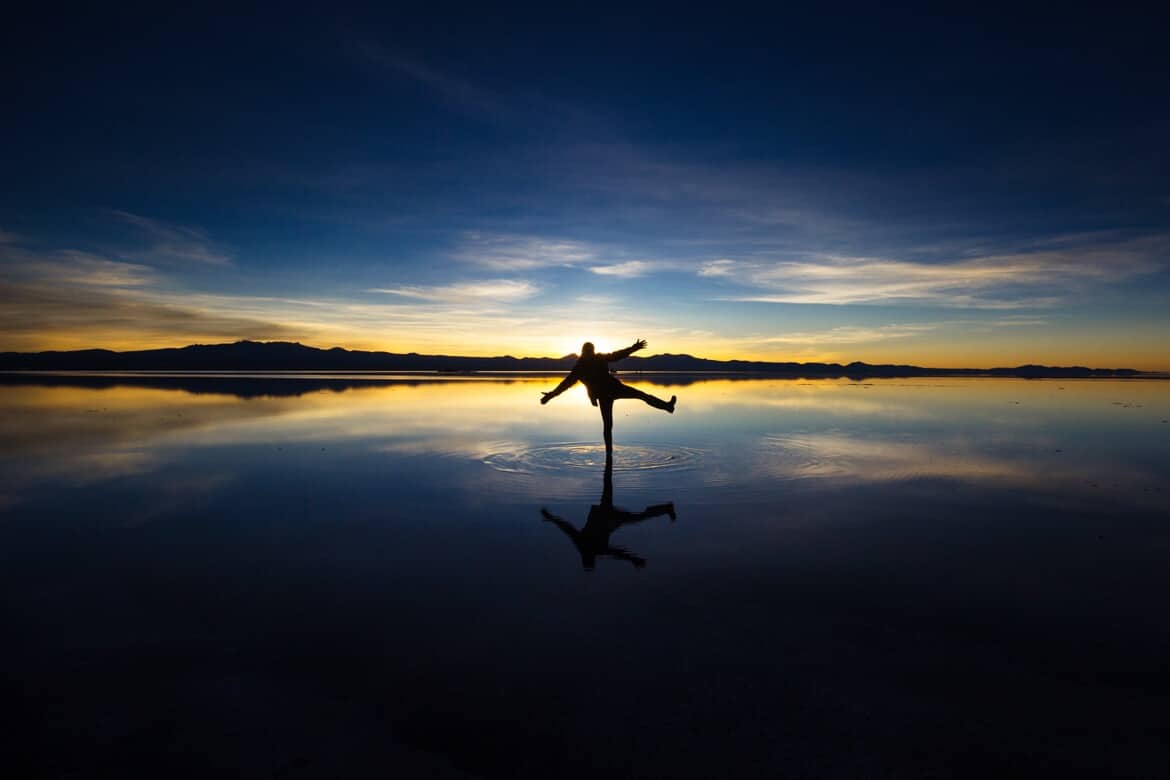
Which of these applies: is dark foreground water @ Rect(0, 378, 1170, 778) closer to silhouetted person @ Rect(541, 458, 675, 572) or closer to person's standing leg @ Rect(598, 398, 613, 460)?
silhouetted person @ Rect(541, 458, 675, 572)

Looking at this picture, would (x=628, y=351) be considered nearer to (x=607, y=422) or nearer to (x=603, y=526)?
(x=607, y=422)

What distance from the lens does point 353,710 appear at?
470 centimetres

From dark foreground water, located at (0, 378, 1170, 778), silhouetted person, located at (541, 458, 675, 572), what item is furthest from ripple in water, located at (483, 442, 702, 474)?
silhouetted person, located at (541, 458, 675, 572)

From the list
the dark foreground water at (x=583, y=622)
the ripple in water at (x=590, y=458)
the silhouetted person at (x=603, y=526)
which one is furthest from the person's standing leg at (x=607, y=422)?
the silhouetted person at (x=603, y=526)

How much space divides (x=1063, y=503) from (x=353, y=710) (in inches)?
516

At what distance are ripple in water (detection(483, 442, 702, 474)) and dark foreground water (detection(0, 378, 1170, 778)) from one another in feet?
2.50

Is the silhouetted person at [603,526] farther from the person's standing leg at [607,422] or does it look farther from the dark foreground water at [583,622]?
the person's standing leg at [607,422]

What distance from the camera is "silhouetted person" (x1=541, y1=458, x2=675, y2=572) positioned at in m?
8.43

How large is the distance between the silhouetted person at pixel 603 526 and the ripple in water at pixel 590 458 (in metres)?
3.00

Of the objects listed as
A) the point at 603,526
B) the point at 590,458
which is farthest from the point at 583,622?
the point at 590,458

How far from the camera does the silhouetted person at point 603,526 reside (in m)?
8.43

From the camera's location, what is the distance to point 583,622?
6.25m

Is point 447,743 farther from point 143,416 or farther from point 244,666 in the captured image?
point 143,416

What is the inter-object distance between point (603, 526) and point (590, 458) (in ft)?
21.8
